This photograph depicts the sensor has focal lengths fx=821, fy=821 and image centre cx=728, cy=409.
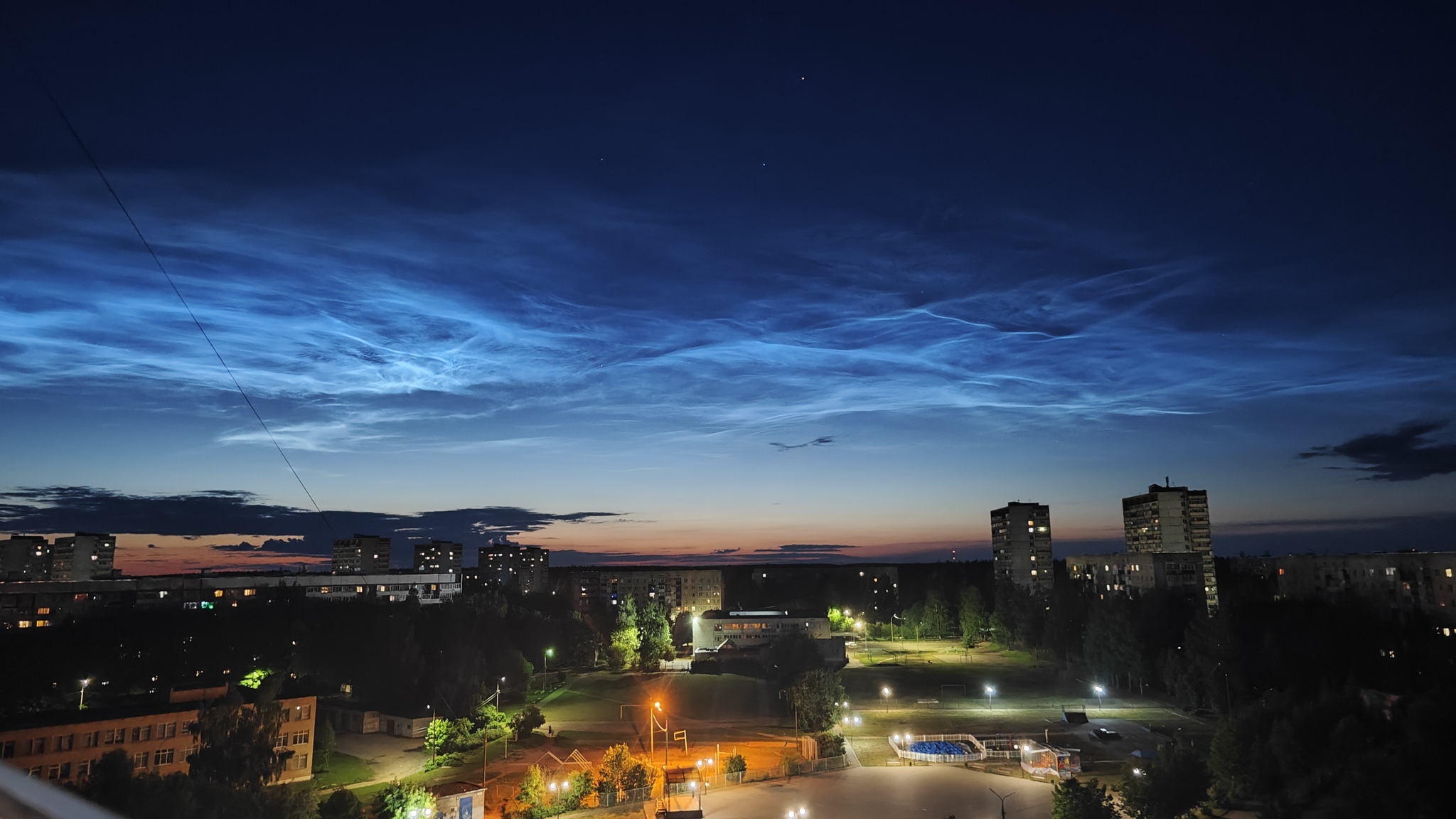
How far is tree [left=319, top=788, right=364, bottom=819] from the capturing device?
680 inches

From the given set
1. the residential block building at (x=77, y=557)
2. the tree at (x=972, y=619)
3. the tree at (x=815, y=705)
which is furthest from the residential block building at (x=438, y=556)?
the tree at (x=815, y=705)

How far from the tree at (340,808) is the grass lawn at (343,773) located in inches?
264

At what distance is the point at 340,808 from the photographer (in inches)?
685

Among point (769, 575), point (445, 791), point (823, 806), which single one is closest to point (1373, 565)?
point (823, 806)

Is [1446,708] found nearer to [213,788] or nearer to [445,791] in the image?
[445,791]

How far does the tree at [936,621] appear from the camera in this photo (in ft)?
221

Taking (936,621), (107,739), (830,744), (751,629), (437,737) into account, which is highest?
(107,739)

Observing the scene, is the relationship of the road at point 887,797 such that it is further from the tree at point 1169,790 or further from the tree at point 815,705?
the tree at point 815,705

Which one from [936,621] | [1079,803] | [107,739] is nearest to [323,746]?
[107,739]

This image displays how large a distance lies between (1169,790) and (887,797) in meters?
6.57

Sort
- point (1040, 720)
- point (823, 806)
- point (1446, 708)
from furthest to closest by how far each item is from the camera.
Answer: point (1040, 720), point (823, 806), point (1446, 708)

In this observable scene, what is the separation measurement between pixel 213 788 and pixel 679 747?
15.1m

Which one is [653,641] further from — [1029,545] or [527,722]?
[1029,545]

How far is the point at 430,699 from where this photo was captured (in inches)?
1358
